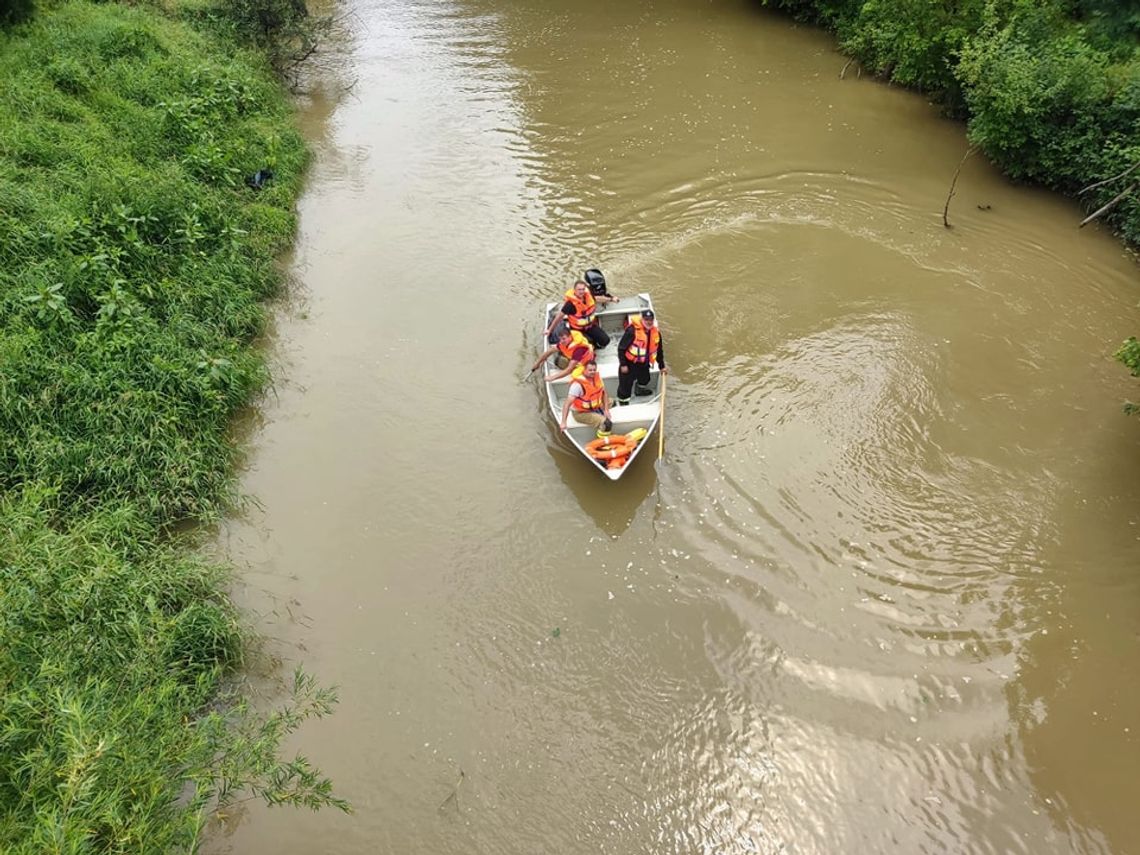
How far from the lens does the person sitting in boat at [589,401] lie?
813 cm

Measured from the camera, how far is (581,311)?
9023 millimetres

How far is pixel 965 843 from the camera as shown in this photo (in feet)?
18.5

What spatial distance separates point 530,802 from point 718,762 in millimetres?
1547

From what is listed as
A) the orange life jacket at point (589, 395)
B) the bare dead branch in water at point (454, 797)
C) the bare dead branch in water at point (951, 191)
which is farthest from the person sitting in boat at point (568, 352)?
the bare dead branch in water at point (951, 191)

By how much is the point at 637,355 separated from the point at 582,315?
3.32 ft

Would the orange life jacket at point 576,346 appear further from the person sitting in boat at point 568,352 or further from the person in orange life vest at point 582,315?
the person in orange life vest at point 582,315

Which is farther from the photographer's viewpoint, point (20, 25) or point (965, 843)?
point (20, 25)

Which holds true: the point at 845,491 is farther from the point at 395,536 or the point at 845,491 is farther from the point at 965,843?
the point at 395,536

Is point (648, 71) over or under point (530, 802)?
over

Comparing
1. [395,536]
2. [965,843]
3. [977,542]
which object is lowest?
[395,536]

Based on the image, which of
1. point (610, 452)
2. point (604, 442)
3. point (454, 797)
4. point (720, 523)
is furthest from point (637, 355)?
point (454, 797)

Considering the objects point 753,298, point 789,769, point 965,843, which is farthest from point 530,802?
point 753,298

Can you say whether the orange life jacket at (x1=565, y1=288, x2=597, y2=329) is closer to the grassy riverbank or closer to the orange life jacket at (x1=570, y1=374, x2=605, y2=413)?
the orange life jacket at (x1=570, y1=374, x2=605, y2=413)

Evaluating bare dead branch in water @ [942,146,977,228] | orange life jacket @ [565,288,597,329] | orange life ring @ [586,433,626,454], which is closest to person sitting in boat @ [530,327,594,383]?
orange life jacket @ [565,288,597,329]
